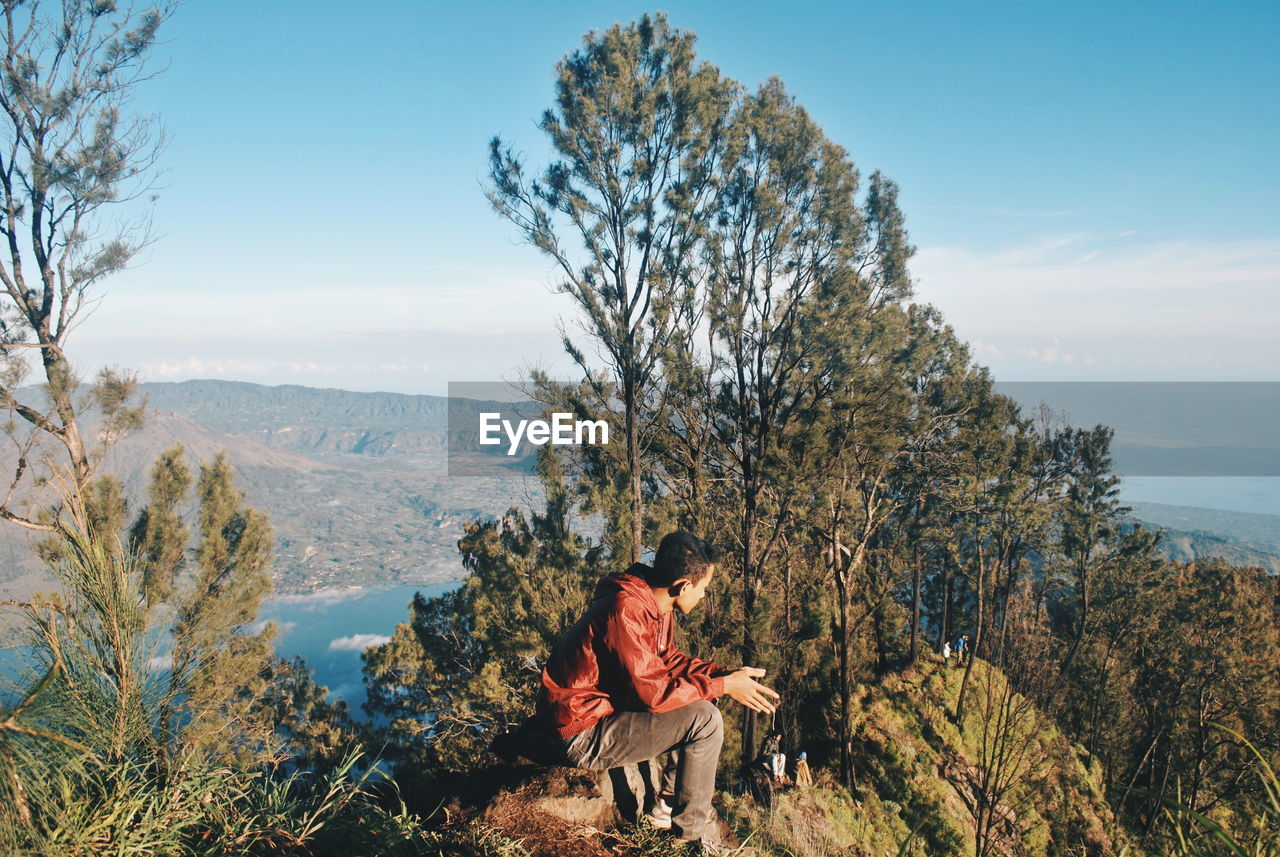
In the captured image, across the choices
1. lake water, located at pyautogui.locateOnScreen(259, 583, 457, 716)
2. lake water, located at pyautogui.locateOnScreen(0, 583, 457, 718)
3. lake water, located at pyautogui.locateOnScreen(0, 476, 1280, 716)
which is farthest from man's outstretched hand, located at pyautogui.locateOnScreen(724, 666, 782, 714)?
lake water, located at pyautogui.locateOnScreen(259, 583, 457, 716)

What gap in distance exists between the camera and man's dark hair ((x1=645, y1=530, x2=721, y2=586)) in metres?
3.28

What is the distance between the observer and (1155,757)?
21.2 m

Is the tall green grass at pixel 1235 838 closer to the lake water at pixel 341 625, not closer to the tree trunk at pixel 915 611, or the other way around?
the tree trunk at pixel 915 611

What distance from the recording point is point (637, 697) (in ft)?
10.1

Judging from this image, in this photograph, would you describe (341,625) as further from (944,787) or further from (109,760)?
(109,760)

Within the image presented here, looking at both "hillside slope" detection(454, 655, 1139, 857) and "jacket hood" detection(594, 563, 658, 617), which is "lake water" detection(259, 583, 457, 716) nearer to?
"hillside slope" detection(454, 655, 1139, 857)

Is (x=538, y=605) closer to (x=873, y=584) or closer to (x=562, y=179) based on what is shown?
(x=562, y=179)

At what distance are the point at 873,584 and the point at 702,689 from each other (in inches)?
791

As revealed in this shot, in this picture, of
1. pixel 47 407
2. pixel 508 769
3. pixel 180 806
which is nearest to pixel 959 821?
pixel 508 769

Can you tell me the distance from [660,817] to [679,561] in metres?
1.43

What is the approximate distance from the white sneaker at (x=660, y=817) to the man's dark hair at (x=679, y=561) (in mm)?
1259

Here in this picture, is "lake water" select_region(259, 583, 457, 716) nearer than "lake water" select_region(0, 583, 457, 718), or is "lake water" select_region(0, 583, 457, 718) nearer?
"lake water" select_region(0, 583, 457, 718)

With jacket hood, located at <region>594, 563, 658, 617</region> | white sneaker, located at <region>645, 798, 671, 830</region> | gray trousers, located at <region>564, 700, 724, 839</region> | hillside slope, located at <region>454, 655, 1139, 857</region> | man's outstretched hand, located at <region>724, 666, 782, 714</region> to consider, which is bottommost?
hillside slope, located at <region>454, 655, 1139, 857</region>

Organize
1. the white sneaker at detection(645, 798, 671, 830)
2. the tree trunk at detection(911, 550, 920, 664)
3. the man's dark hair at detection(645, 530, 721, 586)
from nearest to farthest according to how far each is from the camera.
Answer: the man's dark hair at detection(645, 530, 721, 586) → the white sneaker at detection(645, 798, 671, 830) → the tree trunk at detection(911, 550, 920, 664)
